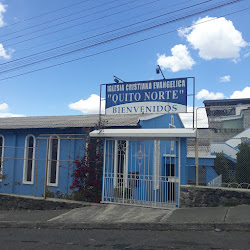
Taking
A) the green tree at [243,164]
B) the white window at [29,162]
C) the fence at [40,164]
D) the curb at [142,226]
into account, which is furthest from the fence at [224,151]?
the white window at [29,162]

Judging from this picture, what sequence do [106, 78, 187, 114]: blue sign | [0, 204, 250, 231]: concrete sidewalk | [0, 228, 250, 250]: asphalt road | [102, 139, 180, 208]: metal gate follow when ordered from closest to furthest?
[0, 228, 250, 250]: asphalt road < [0, 204, 250, 231]: concrete sidewalk < [102, 139, 180, 208]: metal gate < [106, 78, 187, 114]: blue sign

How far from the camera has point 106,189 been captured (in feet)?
29.3

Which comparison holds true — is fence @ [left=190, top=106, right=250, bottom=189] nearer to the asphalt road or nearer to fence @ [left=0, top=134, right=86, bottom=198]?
the asphalt road

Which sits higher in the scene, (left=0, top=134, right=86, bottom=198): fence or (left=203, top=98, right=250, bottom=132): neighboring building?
(left=203, top=98, right=250, bottom=132): neighboring building

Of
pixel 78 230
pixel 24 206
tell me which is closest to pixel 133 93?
pixel 78 230

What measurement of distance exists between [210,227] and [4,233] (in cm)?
487

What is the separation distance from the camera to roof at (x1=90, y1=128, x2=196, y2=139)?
8039 millimetres

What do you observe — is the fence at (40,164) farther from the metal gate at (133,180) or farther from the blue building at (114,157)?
the metal gate at (133,180)

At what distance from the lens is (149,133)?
841cm

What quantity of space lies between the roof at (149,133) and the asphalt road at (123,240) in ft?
9.54

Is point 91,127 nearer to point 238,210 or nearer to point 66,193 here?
point 66,193

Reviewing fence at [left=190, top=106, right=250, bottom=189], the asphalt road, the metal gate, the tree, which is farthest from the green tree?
the tree

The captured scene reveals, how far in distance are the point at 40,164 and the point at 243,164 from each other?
25.1 ft

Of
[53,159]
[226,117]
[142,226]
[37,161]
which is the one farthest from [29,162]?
[226,117]
